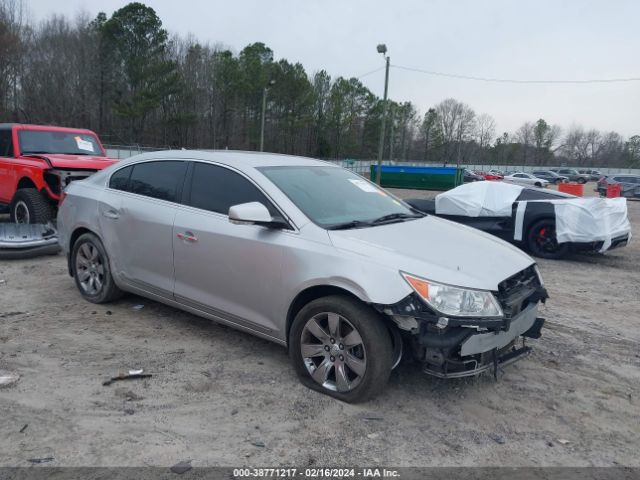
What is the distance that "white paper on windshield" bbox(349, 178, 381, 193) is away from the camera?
4750 mm

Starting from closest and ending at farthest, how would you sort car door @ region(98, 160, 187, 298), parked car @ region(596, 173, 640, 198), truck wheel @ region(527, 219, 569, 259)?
1. car door @ region(98, 160, 187, 298)
2. truck wheel @ region(527, 219, 569, 259)
3. parked car @ region(596, 173, 640, 198)

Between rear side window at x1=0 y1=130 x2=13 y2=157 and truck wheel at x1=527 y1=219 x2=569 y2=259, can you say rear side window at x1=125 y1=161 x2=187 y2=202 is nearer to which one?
rear side window at x1=0 y1=130 x2=13 y2=157

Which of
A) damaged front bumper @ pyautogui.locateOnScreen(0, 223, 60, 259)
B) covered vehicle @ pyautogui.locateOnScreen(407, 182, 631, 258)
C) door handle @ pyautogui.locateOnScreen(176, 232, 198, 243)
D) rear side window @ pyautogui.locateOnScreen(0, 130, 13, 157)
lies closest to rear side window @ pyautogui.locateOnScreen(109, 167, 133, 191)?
door handle @ pyautogui.locateOnScreen(176, 232, 198, 243)

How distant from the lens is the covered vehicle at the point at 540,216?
353 inches

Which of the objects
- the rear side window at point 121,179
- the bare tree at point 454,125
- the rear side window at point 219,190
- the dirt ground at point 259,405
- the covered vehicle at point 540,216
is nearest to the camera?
the dirt ground at point 259,405

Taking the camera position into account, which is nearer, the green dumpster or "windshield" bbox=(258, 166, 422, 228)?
"windshield" bbox=(258, 166, 422, 228)

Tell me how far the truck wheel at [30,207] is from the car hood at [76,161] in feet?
2.02

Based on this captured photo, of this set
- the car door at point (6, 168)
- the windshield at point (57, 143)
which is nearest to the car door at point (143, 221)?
the car door at point (6, 168)

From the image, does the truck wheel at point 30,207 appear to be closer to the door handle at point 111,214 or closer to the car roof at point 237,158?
the door handle at point 111,214

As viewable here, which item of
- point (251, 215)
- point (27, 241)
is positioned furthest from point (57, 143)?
point (251, 215)

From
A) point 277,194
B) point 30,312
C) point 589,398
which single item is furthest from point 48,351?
point 589,398

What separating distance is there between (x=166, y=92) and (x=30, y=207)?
44454 millimetres

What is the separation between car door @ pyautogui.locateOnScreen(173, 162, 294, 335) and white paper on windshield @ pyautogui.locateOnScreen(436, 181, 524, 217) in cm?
682

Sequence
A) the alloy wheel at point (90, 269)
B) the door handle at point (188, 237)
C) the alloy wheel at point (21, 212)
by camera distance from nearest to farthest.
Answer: the door handle at point (188, 237), the alloy wheel at point (90, 269), the alloy wheel at point (21, 212)
